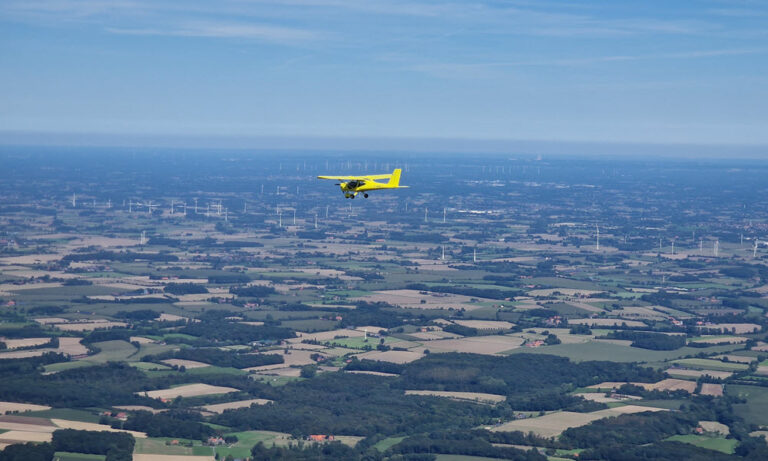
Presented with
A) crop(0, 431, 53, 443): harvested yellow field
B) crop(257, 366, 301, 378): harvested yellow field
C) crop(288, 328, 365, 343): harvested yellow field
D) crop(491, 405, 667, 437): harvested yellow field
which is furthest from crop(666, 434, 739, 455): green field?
crop(288, 328, 365, 343): harvested yellow field

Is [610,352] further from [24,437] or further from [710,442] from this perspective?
[24,437]

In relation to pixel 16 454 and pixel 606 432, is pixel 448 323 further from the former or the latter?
pixel 16 454

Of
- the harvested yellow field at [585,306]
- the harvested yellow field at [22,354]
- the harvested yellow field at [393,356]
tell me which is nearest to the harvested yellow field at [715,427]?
the harvested yellow field at [393,356]

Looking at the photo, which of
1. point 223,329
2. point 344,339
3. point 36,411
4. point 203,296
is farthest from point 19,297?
point 36,411

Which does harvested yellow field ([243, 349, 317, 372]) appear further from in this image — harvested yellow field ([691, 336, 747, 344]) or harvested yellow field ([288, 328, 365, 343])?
harvested yellow field ([691, 336, 747, 344])

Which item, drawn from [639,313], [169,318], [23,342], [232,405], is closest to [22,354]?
[23,342]
